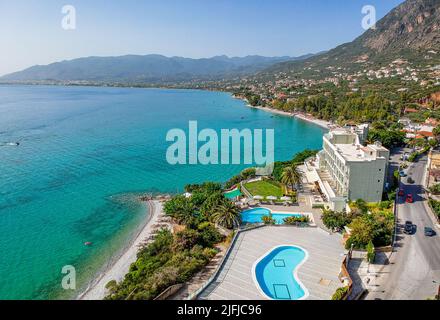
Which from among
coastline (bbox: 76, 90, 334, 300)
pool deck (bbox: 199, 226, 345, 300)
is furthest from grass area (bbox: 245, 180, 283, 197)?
coastline (bbox: 76, 90, 334, 300)

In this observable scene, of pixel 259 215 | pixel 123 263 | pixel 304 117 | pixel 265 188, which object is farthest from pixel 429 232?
pixel 304 117

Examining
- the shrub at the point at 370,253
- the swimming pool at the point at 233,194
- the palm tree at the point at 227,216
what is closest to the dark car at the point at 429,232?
the shrub at the point at 370,253

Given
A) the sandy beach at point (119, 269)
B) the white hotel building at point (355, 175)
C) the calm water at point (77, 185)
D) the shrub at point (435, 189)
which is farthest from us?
the shrub at point (435, 189)

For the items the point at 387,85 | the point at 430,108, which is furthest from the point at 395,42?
the point at 430,108

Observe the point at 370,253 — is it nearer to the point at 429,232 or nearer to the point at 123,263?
the point at 429,232

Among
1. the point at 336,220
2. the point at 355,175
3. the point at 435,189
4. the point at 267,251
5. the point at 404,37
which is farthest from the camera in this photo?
the point at 404,37

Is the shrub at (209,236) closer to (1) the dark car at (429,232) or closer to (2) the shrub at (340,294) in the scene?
(2) the shrub at (340,294)
